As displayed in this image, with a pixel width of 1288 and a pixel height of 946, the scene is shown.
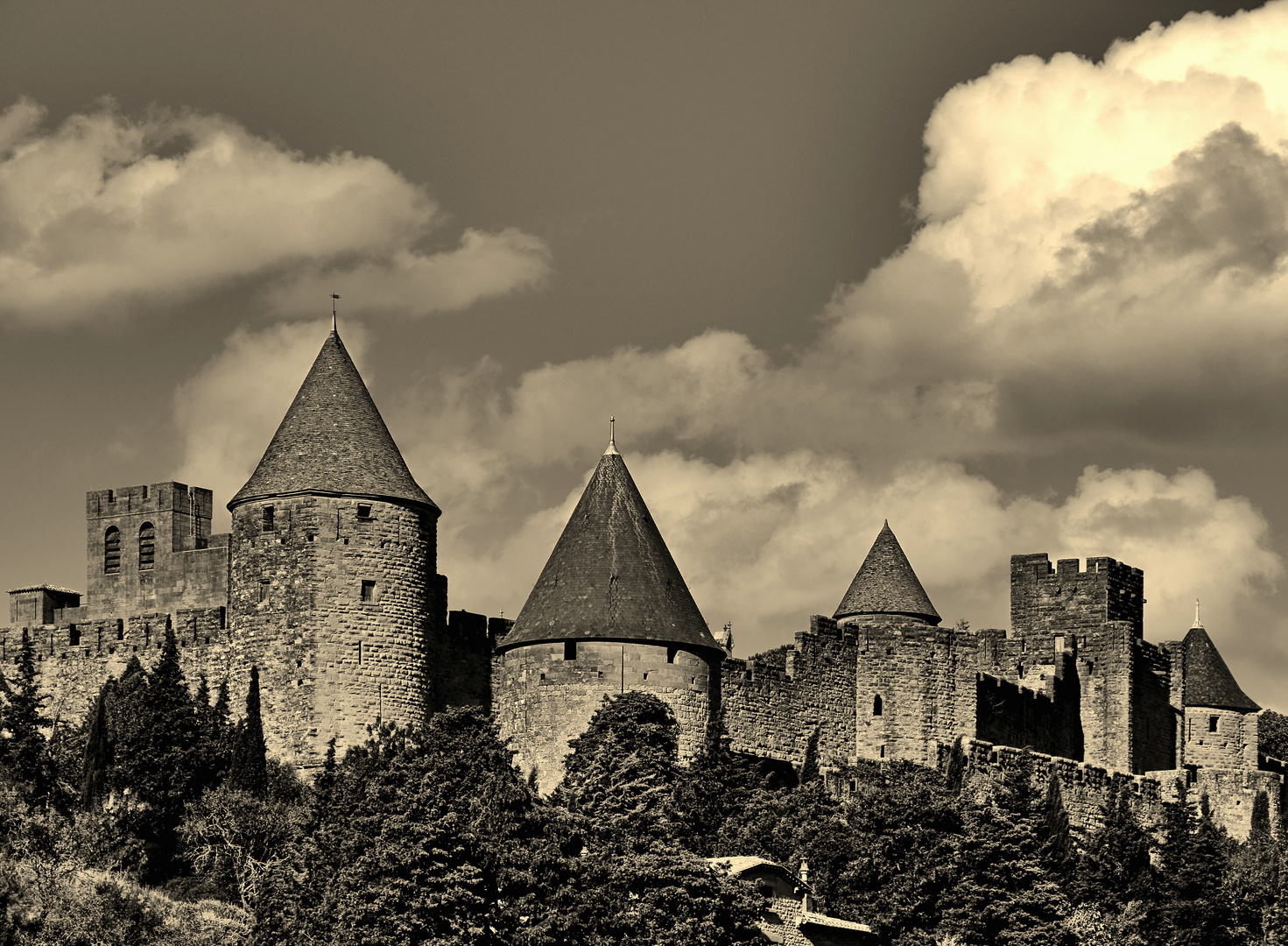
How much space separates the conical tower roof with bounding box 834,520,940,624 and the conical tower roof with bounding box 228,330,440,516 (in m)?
12.3

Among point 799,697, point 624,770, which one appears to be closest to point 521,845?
point 624,770

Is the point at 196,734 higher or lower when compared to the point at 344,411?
lower

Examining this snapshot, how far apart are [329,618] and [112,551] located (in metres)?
12.6

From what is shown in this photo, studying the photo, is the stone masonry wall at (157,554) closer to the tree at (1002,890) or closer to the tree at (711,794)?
the tree at (711,794)

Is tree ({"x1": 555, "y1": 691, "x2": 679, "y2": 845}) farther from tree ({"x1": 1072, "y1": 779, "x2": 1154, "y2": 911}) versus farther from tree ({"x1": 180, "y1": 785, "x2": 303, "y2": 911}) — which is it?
tree ({"x1": 1072, "y1": 779, "x2": 1154, "y2": 911})

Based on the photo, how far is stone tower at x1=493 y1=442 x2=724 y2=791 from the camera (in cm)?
5775

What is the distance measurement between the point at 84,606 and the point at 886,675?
2042 cm

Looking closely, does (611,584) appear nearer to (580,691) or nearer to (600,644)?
(600,644)

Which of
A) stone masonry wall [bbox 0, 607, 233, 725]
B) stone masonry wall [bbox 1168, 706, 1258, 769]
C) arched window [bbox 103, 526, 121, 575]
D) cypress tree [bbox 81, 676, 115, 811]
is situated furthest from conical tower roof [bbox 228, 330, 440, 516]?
stone masonry wall [bbox 1168, 706, 1258, 769]

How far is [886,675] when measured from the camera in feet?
207

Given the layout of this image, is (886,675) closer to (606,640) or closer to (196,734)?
(606,640)

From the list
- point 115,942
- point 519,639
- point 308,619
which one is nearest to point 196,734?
point 308,619

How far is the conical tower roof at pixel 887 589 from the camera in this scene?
67312 mm

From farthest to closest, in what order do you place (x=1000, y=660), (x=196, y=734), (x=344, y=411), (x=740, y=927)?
1. (x=1000, y=660)
2. (x=344, y=411)
3. (x=196, y=734)
4. (x=740, y=927)
